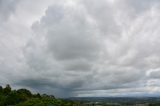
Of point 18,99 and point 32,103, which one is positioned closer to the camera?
point 32,103

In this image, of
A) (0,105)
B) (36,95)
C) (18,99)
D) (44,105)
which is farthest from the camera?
(36,95)

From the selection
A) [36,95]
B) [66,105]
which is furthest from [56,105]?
[36,95]

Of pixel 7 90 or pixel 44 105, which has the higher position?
pixel 7 90

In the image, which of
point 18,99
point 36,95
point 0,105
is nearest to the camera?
point 0,105

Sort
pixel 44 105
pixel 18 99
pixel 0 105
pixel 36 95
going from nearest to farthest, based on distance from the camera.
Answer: pixel 44 105 < pixel 0 105 < pixel 18 99 < pixel 36 95

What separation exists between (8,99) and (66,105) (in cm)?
1648

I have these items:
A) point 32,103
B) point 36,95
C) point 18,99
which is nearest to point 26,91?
point 36,95

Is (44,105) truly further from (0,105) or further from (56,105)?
(0,105)

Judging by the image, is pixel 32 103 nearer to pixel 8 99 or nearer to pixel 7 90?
pixel 8 99

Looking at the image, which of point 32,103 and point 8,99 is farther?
point 8,99

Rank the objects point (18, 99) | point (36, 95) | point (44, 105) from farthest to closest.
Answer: point (36, 95) < point (18, 99) < point (44, 105)

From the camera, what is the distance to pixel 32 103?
6638 cm

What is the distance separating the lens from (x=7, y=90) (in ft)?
300

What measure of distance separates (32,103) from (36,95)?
69.8ft
